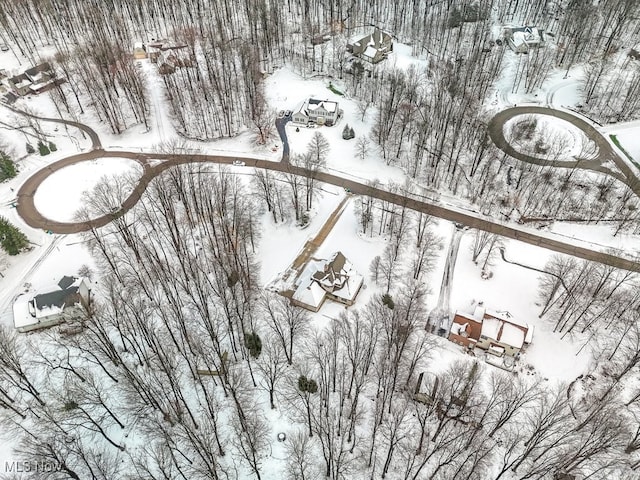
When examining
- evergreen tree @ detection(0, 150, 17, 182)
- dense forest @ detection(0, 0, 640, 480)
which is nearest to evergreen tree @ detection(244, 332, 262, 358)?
dense forest @ detection(0, 0, 640, 480)

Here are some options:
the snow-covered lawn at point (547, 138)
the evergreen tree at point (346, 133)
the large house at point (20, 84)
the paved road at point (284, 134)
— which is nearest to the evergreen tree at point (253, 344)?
the paved road at point (284, 134)

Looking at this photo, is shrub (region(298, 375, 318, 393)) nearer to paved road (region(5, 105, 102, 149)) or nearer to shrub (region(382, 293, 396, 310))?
shrub (region(382, 293, 396, 310))

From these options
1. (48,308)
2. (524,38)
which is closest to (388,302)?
(48,308)

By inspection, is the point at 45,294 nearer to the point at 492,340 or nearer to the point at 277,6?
the point at 492,340

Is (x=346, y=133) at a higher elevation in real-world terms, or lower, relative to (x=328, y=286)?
higher

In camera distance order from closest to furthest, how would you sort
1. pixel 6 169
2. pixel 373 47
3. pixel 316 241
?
pixel 316 241, pixel 6 169, pixel 373 47

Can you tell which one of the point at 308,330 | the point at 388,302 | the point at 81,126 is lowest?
the point at 308,330

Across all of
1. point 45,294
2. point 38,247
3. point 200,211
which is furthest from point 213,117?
point 45,294

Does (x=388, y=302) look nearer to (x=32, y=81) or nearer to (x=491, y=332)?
(x=491, y=332)
